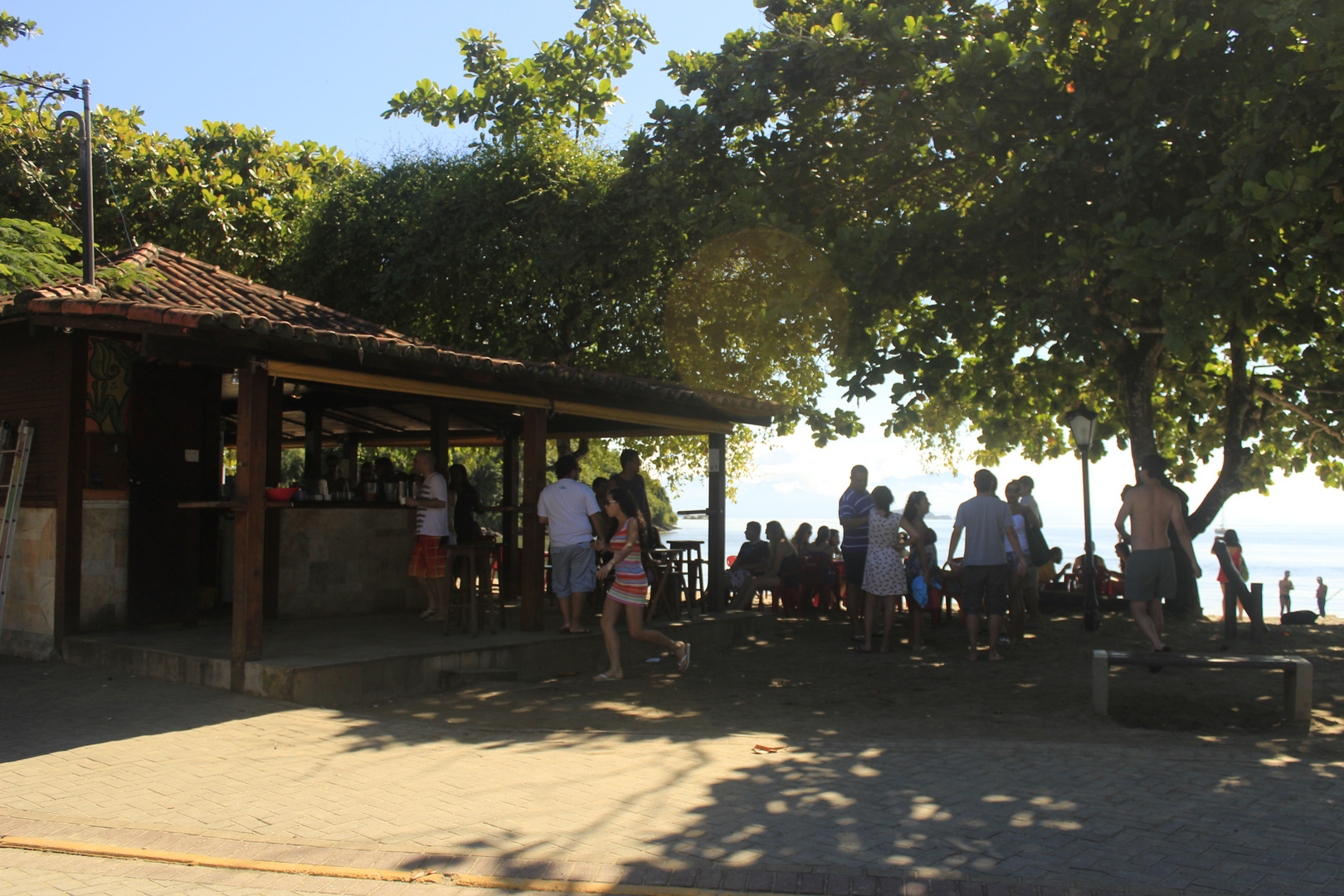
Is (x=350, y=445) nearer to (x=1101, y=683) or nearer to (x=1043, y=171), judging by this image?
(x=1043, y=171)

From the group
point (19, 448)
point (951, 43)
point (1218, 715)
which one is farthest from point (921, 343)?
point (19, 448)

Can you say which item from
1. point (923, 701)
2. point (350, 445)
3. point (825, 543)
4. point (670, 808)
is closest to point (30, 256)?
point (350, 445)

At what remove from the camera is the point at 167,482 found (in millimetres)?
9781

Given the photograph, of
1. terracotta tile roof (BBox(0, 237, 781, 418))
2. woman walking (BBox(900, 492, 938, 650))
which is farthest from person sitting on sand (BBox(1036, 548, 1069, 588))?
terracotta tile roof (BBox(0, 237, 781, 418))

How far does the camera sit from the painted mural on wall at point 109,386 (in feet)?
30.1

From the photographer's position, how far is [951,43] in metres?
11.5

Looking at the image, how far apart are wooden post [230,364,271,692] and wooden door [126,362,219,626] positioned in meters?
2.44

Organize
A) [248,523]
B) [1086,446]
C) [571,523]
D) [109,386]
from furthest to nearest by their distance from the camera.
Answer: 1. [1086,446]
2. [571,523]
3. [109,386]
4. [248,523]

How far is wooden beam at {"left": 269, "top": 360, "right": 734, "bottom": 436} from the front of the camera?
26.9ft

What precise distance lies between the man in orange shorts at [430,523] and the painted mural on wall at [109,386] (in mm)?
2717

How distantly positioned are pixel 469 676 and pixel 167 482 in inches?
147

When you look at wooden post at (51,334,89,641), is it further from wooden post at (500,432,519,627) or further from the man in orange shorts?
wooden post at (500,432,519,627)

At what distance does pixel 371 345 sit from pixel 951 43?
7.57 meters

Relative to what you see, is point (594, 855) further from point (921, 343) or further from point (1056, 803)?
point (921, 343)
